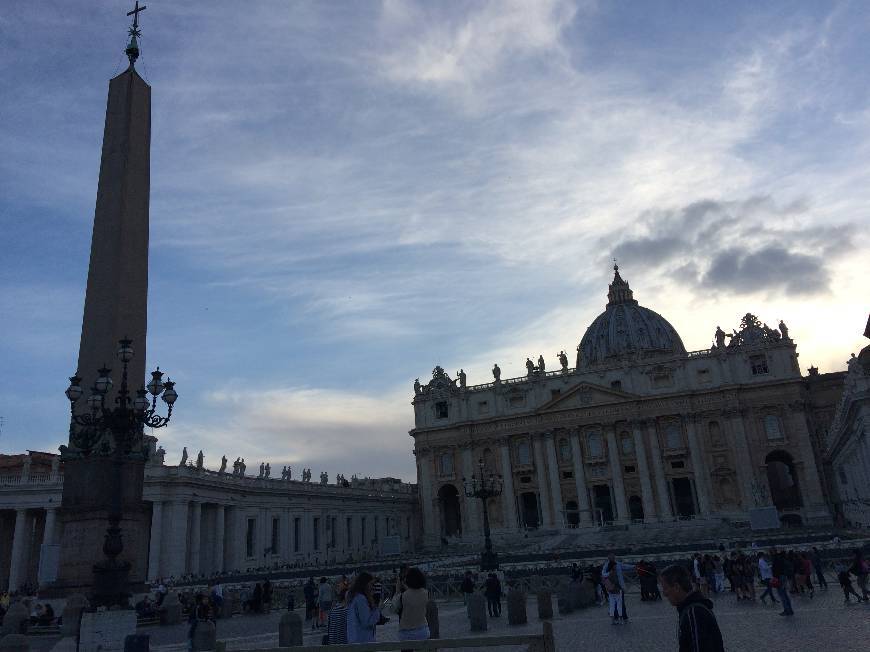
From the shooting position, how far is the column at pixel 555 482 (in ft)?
209

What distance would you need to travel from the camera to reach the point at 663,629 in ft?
45.2

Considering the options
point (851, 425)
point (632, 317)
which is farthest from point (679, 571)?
point (632, 317)

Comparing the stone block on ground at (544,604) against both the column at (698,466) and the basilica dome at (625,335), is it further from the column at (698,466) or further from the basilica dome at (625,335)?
the basilica dome at (625,335)

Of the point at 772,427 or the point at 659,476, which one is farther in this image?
the point at 659,476

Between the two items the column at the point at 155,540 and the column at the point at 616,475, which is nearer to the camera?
the column at the point at 155,540

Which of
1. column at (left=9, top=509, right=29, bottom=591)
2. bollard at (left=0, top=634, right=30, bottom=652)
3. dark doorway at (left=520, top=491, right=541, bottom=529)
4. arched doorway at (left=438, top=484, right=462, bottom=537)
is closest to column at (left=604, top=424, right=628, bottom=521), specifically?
dark doorway at (left=520, top=491, right=541, bottom=529)

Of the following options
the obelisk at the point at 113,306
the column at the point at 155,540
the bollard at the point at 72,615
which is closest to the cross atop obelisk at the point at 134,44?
the obelisk at the point at 113,306

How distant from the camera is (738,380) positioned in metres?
62.4

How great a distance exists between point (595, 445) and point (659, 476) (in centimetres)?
621

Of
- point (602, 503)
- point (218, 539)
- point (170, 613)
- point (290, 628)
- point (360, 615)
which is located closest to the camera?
point (360, 615)

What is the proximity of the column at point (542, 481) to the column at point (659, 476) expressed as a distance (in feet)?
31.9

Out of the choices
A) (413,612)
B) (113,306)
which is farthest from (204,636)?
(113,306)

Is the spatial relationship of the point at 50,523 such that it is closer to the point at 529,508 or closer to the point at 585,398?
the point at 529,508

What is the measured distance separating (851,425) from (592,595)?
22.0 metres
